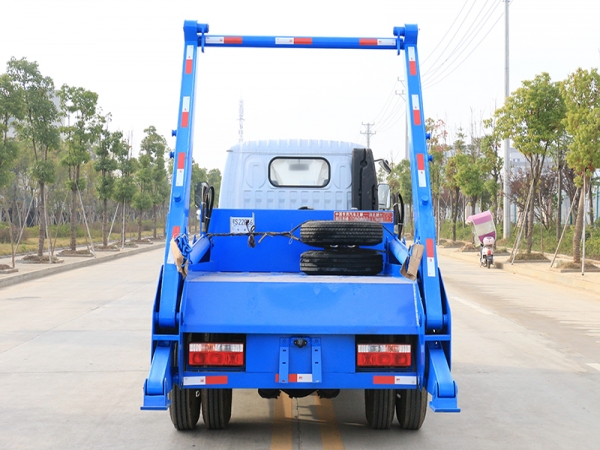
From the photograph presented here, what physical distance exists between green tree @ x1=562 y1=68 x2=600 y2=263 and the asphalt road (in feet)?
25.9

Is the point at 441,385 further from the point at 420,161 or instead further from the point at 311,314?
the point at 420,161

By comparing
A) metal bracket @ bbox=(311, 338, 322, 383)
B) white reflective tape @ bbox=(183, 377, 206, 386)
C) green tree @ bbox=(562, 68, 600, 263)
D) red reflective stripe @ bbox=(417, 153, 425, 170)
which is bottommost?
white reflective tape @ bbox=(183, 377, 206, 386)

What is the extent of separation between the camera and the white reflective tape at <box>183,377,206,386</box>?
17.5ft

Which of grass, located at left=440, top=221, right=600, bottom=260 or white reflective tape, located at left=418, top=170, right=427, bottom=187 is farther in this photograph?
grass, located at left=440, top=221, right=600, bottom=260

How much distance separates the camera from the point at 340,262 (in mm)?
6480

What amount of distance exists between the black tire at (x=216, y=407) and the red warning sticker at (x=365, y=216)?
181 cm

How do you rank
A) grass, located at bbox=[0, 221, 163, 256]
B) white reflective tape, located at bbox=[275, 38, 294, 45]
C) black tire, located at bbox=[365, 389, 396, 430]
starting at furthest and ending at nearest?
grass, located at bbox=[0, 221, 163, 256] < white reflective tape, located at bbox=[275, 38, 294, 45] < black tire, located at bbox=[365, 389, 396, 430]

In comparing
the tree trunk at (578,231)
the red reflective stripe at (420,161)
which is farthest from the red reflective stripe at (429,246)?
the tree trunk at (578,231)

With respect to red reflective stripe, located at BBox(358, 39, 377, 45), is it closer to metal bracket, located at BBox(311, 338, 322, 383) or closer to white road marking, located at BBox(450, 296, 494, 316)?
metal bracket, located at BBox(311, 338, 322, 383)

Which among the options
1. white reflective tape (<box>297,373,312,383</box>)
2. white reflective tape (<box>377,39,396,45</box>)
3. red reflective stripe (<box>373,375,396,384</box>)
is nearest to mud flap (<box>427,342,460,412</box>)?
red reflective stripe (<box>373,375,396,384</box>)

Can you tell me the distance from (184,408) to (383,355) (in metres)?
1.60

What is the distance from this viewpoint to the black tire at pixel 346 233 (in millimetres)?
6355

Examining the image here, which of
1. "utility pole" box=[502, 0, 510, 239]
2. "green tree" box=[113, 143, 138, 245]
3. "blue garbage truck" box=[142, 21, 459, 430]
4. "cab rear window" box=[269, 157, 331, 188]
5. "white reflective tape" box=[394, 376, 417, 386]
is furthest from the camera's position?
"green tree" box=[113, 143, 138, 245]

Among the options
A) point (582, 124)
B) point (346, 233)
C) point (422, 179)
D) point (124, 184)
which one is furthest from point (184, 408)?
point (124, 184)
